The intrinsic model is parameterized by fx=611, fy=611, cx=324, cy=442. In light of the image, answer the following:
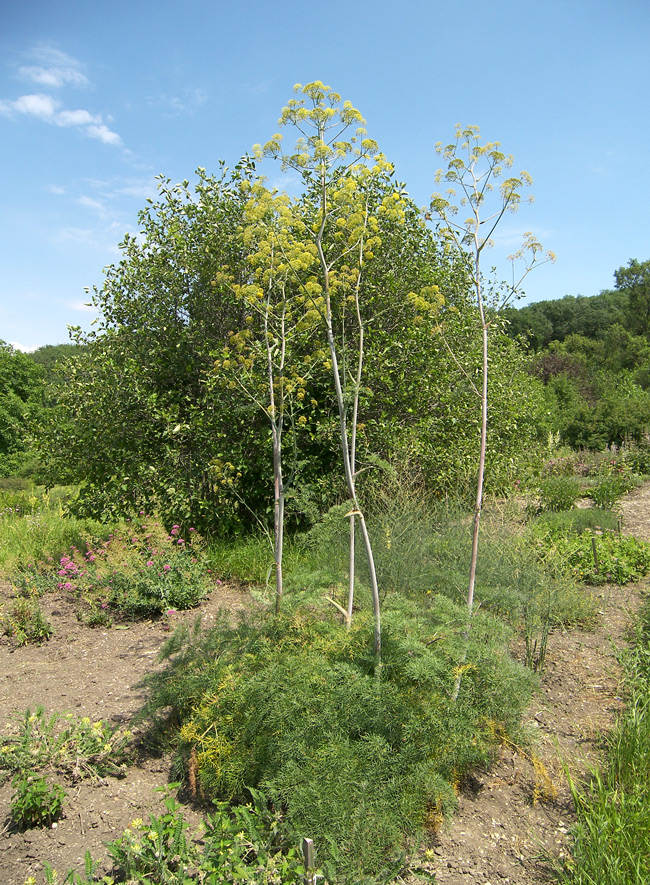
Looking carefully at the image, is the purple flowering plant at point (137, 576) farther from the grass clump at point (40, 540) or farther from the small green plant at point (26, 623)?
the grass clump at point (40, 540)

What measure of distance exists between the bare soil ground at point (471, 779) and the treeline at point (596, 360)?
4.83 meters

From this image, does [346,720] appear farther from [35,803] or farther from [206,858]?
[35,803]

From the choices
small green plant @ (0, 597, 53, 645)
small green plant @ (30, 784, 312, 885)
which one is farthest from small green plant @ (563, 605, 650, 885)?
small green plant @ (0, 597, 53, 645)

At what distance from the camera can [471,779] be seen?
2682mm

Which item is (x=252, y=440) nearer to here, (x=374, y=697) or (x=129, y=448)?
(x=129, y=448)

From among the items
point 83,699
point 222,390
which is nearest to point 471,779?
point 83,699

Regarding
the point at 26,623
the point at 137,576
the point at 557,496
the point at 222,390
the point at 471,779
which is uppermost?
the point at 222,390

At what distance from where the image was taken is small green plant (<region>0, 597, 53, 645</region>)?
455 centimetres

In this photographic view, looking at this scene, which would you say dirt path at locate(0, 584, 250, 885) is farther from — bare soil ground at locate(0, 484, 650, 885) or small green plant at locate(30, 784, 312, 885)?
small green plant at locate(30, 784, 312, 885)

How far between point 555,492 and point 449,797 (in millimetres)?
6497

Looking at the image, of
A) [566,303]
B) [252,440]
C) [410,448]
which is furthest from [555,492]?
[566,303]

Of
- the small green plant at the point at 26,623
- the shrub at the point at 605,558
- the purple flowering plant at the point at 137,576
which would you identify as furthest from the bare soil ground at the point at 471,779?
the shrub at the point at 605,558

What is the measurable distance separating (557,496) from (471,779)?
5.99m

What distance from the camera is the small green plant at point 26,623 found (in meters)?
4.55
